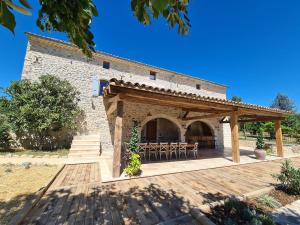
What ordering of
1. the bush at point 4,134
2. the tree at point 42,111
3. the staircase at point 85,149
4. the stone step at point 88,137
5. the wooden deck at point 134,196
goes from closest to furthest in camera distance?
the wooden deck at point 134,196, the staircase at point 85,149, the bush at point 4,134, the tree at point 42,111, the stone step at point 88,137

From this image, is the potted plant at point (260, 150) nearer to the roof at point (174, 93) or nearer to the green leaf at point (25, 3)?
the roof at point (174, 93)

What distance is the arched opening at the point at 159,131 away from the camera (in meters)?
11.5

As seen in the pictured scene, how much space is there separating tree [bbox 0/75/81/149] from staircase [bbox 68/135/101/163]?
37.0 inches

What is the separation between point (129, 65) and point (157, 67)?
89.9 inches

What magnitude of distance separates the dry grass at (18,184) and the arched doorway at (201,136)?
8407 mm

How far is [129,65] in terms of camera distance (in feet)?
35.5

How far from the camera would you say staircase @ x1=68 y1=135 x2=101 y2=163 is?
6727mm

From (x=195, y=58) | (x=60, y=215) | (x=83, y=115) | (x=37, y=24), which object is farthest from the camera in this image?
(x=195, y=58)

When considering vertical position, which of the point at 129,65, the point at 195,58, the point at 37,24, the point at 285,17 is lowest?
the point at 37,24

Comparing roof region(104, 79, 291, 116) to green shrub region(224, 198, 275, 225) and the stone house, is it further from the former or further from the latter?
green shrub region(224, 198, 275, 225)

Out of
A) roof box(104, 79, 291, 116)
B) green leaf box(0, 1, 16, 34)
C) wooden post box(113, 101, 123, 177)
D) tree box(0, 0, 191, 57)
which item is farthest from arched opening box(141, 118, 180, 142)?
green leaf box(0, 1, 16, 34)

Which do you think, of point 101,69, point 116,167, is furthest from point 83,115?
point 116,167

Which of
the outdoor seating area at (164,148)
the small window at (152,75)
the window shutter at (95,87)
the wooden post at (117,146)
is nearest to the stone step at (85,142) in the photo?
the outdoor seating area at (164,148)

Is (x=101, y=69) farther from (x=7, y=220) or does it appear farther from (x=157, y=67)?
(x=7, y=220)
